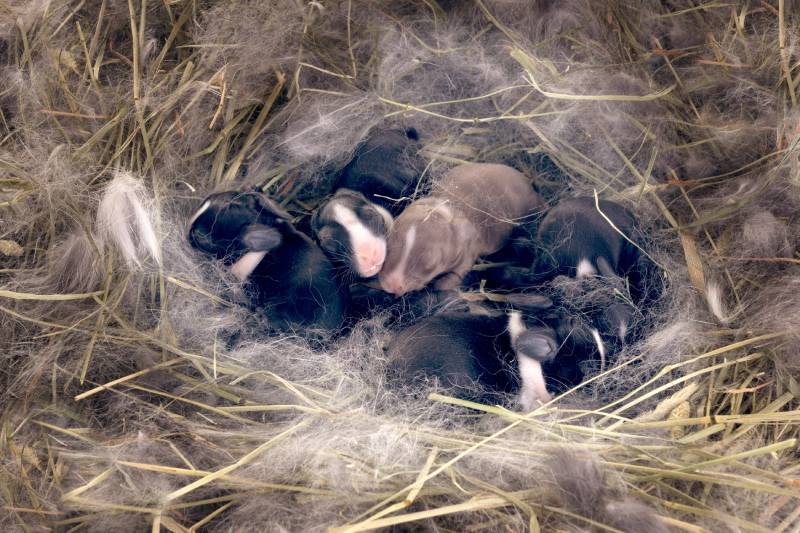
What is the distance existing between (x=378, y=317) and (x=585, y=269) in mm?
483

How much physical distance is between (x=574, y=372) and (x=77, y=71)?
1346 mm

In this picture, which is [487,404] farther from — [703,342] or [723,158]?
[723,158]

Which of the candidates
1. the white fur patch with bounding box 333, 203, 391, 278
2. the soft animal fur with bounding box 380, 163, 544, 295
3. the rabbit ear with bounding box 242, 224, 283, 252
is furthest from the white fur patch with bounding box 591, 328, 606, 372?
the rabbit ear with bounding box 242, 224, 283, 252

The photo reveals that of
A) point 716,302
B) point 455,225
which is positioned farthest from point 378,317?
point 716,302

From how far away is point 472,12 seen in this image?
69.0 inches

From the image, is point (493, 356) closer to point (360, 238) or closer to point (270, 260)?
Result: point (360, 238)

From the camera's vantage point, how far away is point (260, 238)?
4.67 ft

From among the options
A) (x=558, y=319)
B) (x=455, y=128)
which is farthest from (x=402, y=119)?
(x=558, y=319)

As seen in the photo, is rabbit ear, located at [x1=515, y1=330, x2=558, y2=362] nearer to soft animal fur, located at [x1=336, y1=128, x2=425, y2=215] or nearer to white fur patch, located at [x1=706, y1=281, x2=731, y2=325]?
white fur patch, located at [x1=706, y1=281, x2=731, y2=325]

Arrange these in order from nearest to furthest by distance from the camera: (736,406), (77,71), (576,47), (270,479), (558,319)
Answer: (270,479), (736,406), (558,319), (77,71), (576,47)

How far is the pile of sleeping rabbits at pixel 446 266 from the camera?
4.47 ft

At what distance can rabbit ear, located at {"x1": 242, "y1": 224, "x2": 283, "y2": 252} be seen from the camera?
1418 mm

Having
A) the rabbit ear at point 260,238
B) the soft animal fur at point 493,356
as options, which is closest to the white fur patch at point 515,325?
the soft animal fur at point 493,356

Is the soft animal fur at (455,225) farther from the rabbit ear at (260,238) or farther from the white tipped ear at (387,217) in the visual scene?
the rabbit ear at (260,238)
